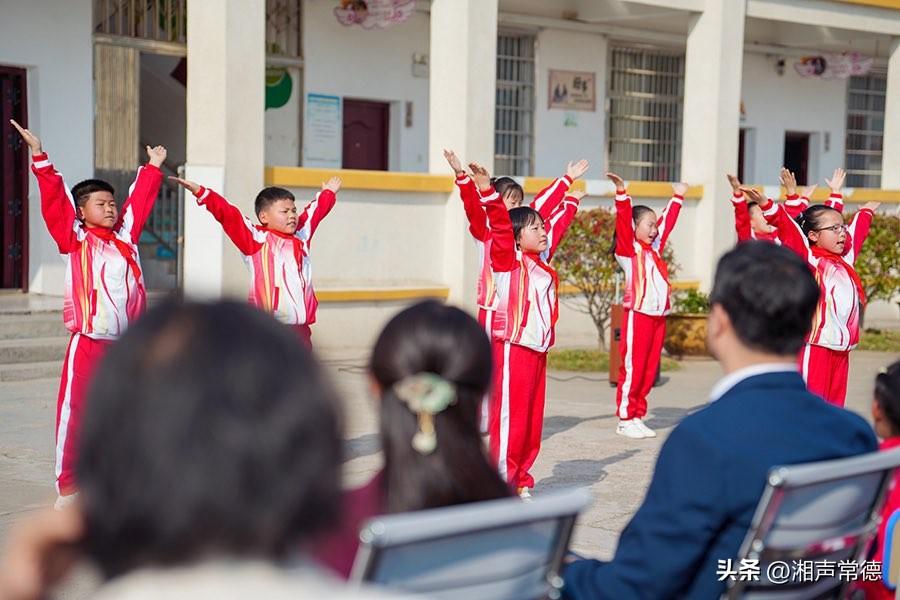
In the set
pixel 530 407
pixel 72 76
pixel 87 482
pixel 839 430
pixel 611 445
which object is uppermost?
pixel 72 76

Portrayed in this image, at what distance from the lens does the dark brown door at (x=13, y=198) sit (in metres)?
12.0

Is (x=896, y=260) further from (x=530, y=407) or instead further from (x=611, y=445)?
(x=530, y=407)

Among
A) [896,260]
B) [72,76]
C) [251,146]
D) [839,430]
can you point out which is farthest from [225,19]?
[839,430]

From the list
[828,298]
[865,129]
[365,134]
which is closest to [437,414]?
[828,298]

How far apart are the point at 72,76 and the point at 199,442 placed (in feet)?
37.5

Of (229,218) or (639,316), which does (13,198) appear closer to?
(229,218)

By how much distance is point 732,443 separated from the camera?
8.94 ft

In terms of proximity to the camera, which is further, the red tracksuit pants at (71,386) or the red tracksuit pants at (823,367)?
the red tracksuit pants at (823,367)

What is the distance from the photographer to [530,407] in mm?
6715

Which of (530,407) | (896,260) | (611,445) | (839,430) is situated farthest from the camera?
(896,260)

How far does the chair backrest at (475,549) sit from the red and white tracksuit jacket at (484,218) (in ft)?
14.2

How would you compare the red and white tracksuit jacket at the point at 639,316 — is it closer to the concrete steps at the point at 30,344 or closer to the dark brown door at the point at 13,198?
the concrete steps at the point at 30,344

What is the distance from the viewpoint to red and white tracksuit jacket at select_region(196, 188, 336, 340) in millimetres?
6941

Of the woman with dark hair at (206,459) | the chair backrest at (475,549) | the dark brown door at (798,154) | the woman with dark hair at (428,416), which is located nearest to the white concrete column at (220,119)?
the woman with dark hair at (428,416)
